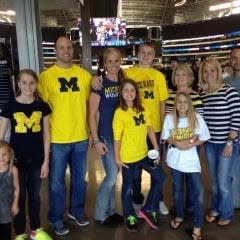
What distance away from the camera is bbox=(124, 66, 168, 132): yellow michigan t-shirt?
319 cm

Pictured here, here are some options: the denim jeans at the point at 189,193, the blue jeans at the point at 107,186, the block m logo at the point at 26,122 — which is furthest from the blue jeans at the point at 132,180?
the block m logo at the point at 26,122

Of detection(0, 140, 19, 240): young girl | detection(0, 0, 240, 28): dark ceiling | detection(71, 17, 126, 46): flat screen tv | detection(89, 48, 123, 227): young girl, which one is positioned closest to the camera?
detection(0, 140, 19, 240): young girl

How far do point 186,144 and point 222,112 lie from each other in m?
0.40

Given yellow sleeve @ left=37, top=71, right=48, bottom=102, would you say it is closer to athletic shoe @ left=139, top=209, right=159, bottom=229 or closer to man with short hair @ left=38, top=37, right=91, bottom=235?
man with short hair @ left=38, top=37, right=91, bottom=235

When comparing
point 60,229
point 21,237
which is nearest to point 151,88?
point 60,229

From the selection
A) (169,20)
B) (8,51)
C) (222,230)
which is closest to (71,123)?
(222,230)

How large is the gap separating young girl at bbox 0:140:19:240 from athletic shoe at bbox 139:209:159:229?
44.6 inches

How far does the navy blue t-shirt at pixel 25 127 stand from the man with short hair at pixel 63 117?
189 mm

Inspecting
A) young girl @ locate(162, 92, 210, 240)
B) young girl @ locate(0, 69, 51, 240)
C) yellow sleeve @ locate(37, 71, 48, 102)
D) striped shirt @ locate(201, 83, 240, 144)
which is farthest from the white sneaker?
yellow sleeve @ locate(37, 71, 48, 102)

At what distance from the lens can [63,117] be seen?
2.94 metres

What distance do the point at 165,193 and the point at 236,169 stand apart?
0.95m

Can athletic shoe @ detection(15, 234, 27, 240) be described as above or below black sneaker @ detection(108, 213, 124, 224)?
above

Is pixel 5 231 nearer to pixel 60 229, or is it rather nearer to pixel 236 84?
pixel 60 229

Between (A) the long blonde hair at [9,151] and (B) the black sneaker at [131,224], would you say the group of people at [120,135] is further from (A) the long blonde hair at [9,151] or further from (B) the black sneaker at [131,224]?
(A) the long blonde hair at [9,151]
